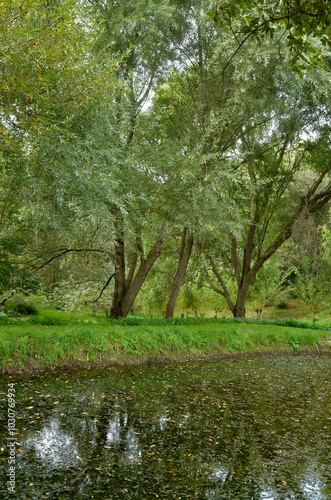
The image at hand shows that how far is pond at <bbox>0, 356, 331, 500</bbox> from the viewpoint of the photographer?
16.9 ft

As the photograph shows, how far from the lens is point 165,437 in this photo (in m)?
6.83

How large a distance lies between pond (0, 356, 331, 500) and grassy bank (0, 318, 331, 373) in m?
0.76

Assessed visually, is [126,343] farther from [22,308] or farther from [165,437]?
[22,308]

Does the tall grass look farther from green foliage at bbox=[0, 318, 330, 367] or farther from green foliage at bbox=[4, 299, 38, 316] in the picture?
green foliage at bbox=[4, 299, 38, 316]

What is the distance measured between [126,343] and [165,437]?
6.03 meters

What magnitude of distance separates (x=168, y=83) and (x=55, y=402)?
13.4m

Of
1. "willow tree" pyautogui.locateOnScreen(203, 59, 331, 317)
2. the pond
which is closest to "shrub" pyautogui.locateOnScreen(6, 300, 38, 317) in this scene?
the pond

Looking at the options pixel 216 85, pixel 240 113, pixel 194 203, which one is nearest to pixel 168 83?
pixel 216 85

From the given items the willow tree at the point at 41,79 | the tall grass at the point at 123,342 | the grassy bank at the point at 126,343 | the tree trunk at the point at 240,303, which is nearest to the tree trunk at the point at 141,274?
the grassy bank at the point at 126,343

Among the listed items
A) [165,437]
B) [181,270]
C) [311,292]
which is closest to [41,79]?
[165,437]

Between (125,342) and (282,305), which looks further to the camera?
(282,305)

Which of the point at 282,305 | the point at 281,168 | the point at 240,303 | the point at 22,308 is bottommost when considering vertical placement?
the point at 282,305

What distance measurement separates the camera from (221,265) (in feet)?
77.9

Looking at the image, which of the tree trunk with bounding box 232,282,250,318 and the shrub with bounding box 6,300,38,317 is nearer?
the shrub with bounding box 6,300,38,317
